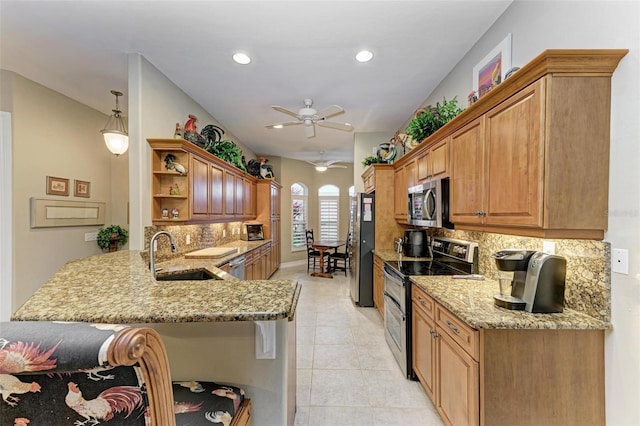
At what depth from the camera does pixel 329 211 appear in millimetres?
8461

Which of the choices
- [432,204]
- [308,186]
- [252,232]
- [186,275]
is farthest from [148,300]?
[308,186]

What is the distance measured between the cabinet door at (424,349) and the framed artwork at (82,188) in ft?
14.3

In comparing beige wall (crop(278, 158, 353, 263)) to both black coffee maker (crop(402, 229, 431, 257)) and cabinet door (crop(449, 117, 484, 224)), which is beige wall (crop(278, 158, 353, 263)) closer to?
black coffee maker (crop(402, 229, 431, 257))

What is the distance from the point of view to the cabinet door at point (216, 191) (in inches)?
144

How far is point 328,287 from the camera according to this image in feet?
18.3

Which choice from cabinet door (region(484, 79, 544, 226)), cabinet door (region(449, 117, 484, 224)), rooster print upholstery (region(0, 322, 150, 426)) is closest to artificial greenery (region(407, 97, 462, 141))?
cabinet door (region(449, 117, 484, 224))

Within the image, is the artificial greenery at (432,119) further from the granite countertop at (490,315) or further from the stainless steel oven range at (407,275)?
the granite countertop at (490,315)

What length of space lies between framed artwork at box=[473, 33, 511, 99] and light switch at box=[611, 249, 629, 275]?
4.64 feet

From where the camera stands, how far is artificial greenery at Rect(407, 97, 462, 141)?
2629mm

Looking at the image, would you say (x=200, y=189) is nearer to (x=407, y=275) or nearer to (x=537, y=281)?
(x=407, y=275)

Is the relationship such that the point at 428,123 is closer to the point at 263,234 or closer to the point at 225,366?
the point at 225,366

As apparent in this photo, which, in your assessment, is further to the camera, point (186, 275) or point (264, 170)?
point (264, 170)

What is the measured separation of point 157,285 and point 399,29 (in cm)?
272

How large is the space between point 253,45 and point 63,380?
2.82m
